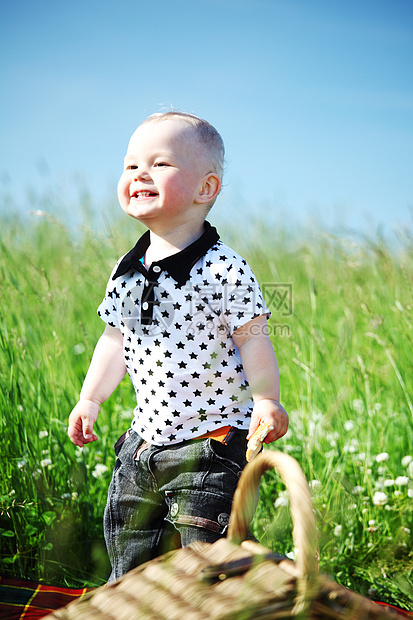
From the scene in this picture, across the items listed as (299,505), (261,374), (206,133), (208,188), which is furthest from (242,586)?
(206,133)

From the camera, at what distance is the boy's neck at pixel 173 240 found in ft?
5.89

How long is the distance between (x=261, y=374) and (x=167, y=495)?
43cm

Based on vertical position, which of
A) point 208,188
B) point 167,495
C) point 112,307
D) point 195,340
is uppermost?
point 208,188

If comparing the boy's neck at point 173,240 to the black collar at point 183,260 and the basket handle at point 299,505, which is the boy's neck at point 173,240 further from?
the basket handle at point 299,505

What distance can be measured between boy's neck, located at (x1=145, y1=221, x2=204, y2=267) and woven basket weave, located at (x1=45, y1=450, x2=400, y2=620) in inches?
28.1

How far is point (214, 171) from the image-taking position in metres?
1.83

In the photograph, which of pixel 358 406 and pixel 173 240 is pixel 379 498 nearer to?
pixel 358 406

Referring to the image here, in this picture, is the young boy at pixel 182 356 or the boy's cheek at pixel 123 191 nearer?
the young boy at pixel 182 356

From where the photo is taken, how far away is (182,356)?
172 centimetres

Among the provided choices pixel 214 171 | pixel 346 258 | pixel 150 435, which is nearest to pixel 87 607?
pixel 150 435

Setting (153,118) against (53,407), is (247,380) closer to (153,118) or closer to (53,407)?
(153,118)

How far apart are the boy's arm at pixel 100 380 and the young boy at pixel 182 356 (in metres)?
0.04

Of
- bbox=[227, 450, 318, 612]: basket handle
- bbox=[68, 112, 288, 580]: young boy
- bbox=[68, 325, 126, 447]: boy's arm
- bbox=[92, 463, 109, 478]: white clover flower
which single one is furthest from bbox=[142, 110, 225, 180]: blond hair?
bbox=[92, 463, 109, 478]: white clover flower

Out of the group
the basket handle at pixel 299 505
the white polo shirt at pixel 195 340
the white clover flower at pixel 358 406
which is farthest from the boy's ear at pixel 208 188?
the white clover flower at pixel 358 406
